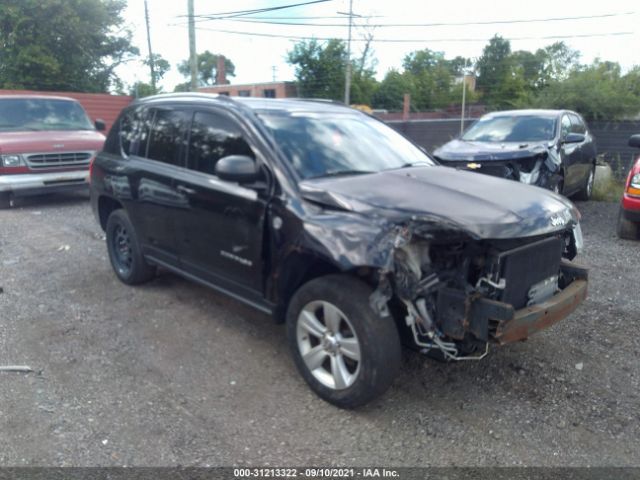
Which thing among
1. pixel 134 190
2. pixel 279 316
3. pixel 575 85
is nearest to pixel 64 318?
pixel 134 190

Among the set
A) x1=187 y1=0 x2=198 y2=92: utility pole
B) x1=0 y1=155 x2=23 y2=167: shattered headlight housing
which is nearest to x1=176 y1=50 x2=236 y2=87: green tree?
x1=187 y1=0 x2=198 y2=92: utility pole

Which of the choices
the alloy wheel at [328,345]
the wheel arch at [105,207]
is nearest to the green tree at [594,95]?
the wheel arch at [105,207]

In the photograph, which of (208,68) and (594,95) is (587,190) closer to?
(594,95)

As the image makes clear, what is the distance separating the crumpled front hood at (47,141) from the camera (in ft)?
31.4

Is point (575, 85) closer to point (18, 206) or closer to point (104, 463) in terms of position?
point (18, 206)

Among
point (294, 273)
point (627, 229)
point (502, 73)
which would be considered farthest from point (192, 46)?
point (502, 73)

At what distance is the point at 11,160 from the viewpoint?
9.51 m

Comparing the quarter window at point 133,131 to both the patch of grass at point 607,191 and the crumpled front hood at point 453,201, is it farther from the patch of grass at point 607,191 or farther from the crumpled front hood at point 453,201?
the patch of grass at point 607,191

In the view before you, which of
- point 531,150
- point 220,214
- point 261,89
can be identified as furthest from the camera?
point 261,89

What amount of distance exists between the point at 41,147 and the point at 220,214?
23.5 ft

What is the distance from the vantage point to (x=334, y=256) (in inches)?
127

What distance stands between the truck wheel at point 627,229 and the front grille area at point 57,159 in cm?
893

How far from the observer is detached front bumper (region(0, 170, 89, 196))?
9.53m

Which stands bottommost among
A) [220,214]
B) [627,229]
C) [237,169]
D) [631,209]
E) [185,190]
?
[627,229]
